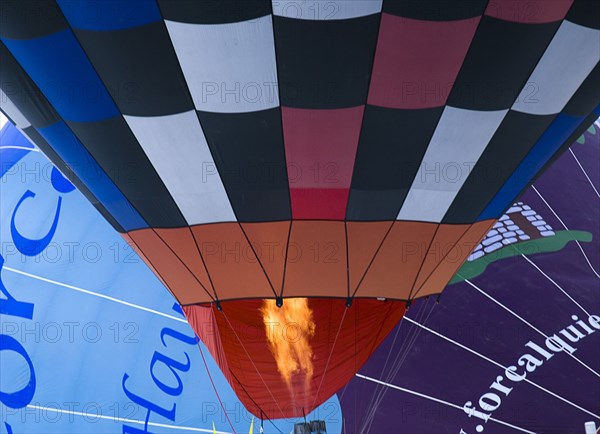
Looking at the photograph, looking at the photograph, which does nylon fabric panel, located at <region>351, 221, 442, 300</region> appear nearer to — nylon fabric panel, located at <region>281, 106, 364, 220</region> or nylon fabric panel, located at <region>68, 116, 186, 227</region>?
nylon fabric panel, located at <region>281, 106, 364, 220</region>

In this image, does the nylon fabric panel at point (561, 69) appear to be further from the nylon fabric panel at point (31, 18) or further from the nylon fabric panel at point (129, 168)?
the nylon fabric panel at point (31, 18)

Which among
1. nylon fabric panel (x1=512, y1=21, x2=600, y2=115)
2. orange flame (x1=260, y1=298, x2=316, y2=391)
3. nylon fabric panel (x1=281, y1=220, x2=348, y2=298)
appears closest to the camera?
nylon fabric panel (x1=512, y1=21, x2=600, y2=115)

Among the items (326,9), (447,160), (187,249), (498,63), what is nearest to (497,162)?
(447,160)

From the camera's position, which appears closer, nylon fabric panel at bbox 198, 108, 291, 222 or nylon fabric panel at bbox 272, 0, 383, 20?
nylon fabric panel at bbox 272, 0, 383, 20

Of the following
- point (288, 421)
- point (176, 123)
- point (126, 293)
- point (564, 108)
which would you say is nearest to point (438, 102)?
point (564, 108)

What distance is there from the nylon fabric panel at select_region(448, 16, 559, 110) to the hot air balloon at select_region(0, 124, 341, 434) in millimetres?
3413

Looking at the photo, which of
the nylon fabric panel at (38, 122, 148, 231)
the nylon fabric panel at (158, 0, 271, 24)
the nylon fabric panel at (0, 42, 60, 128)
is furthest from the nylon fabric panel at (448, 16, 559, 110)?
the nylon fabric panel at (0, 42, 60, 128)

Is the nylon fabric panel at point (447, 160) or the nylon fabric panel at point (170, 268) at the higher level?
the nylon fabric panel at point (447, 160)

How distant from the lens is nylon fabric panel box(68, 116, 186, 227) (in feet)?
14.8

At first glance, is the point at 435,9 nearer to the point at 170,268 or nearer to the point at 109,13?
the point at 109,13

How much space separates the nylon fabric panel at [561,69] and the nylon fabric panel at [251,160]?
120cm

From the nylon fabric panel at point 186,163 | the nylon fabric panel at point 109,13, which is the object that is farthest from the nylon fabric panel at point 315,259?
the nylon fabric panel at point 109,13

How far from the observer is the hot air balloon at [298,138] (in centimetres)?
401

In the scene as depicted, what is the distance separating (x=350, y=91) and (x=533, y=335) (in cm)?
381
